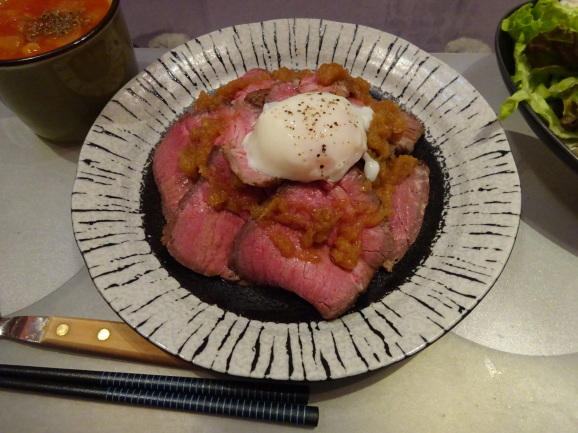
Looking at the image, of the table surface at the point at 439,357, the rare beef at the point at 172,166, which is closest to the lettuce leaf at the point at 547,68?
the table surface at the point at 439,357

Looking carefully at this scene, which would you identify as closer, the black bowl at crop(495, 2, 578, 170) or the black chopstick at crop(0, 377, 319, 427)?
the black chopstick at crop(0, 377, 319, 427)

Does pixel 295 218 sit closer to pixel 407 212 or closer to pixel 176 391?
pixel 407 212

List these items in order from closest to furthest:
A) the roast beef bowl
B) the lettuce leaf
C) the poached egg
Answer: the roast beef bowl, the poached egg, the lettuce leaf

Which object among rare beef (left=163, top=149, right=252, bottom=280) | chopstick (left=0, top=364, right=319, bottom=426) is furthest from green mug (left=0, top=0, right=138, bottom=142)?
chopstick (left=0, top=364, right=319, bottom=426)

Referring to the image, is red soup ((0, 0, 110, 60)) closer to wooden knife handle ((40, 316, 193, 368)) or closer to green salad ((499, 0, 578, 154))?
wooden knife handle ((40, 316, 193, 368))

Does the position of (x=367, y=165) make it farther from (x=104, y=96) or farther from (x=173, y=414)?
(x=104, y=96)

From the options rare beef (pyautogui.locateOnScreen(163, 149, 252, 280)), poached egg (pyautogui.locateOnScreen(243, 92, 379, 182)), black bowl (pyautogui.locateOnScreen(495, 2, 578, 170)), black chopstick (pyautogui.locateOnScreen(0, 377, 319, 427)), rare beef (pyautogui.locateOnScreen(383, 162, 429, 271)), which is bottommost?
black chopstick (pyautogui.locateOnScreen(0, 377, 319, 427))
